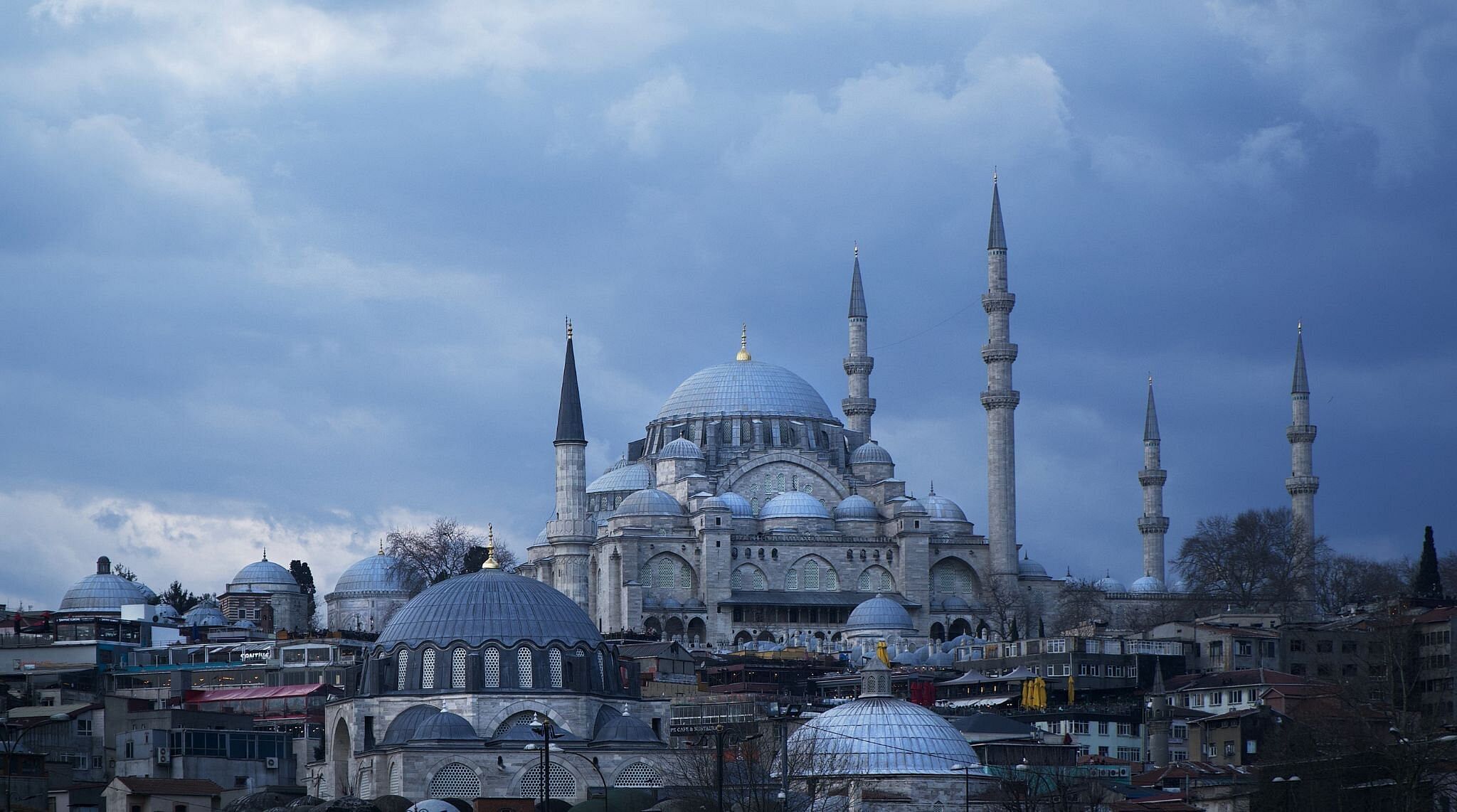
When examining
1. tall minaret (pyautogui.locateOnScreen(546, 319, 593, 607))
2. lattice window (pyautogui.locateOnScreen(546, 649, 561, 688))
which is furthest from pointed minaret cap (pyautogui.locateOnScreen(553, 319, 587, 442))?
lattice window (pyautogui.locateOnScreen(546, 649, 561, 688))

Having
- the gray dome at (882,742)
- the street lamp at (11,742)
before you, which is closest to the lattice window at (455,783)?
the gray dome at (882,742)

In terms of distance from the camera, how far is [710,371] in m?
88.6

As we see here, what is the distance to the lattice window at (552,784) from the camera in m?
45.4

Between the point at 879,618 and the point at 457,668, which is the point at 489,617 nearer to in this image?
the point at 457,668

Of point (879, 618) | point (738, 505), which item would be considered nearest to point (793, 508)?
point (738, 505)

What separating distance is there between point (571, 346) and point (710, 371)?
15795 millimetres

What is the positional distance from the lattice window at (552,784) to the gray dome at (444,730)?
4.61 feet

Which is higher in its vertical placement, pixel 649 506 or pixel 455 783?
pixel 649 506

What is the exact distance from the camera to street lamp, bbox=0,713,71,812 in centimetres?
3900

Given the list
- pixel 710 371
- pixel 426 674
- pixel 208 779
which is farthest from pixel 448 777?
pixel 710 371

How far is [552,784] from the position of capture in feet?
152

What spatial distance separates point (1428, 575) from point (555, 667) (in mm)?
30187

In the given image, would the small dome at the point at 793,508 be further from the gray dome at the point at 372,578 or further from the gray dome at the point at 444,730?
the gray dome at the point at 444,730

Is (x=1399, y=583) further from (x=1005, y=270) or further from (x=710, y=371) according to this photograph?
(x=710, y=371)
